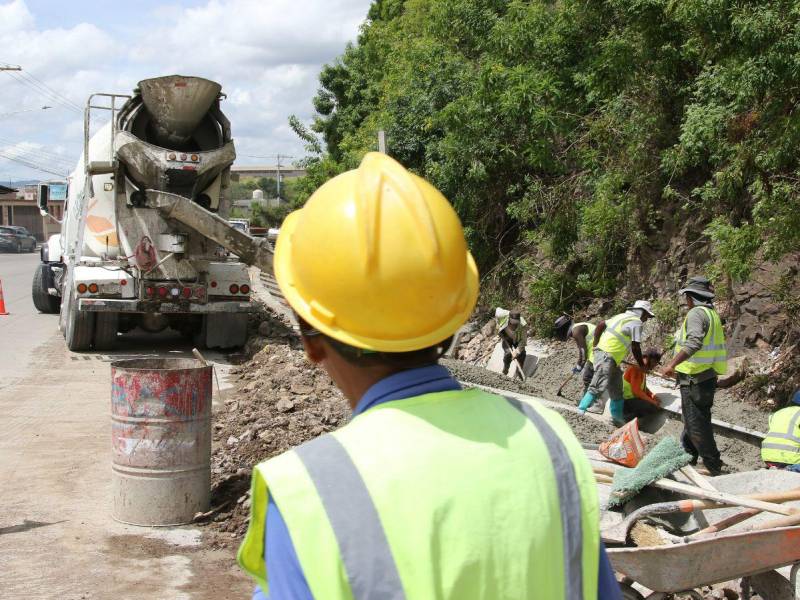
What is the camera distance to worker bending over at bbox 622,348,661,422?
374 inches

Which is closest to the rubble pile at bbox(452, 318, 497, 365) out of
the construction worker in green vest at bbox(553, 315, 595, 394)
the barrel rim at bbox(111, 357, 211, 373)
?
the construction worker in green vest at bbox(553, 315, 595, 394)

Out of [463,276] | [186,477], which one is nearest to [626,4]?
[186,477]

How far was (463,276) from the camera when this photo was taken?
1.55 m

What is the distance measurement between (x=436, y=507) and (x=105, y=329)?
40.9ft

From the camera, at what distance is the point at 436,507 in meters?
1.36

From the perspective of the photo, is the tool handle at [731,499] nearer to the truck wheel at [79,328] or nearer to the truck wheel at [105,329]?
the truck wheel at [79,328]

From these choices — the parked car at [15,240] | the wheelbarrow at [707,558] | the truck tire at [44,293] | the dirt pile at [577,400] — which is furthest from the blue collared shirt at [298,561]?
Result: the parked car at [15,240]

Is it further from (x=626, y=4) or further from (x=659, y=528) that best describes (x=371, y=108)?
(x=659, y=528)

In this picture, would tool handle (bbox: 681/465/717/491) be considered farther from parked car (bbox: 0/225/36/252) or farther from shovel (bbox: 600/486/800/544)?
parked car (bbox: 0/225/36/252)

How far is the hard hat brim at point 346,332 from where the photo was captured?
58.8 inches

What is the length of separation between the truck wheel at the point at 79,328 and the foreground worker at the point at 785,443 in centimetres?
958

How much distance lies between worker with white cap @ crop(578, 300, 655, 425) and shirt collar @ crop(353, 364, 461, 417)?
8.16 meters

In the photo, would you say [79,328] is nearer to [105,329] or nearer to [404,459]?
[105,329]

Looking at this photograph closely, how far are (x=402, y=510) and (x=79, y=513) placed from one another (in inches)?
202
